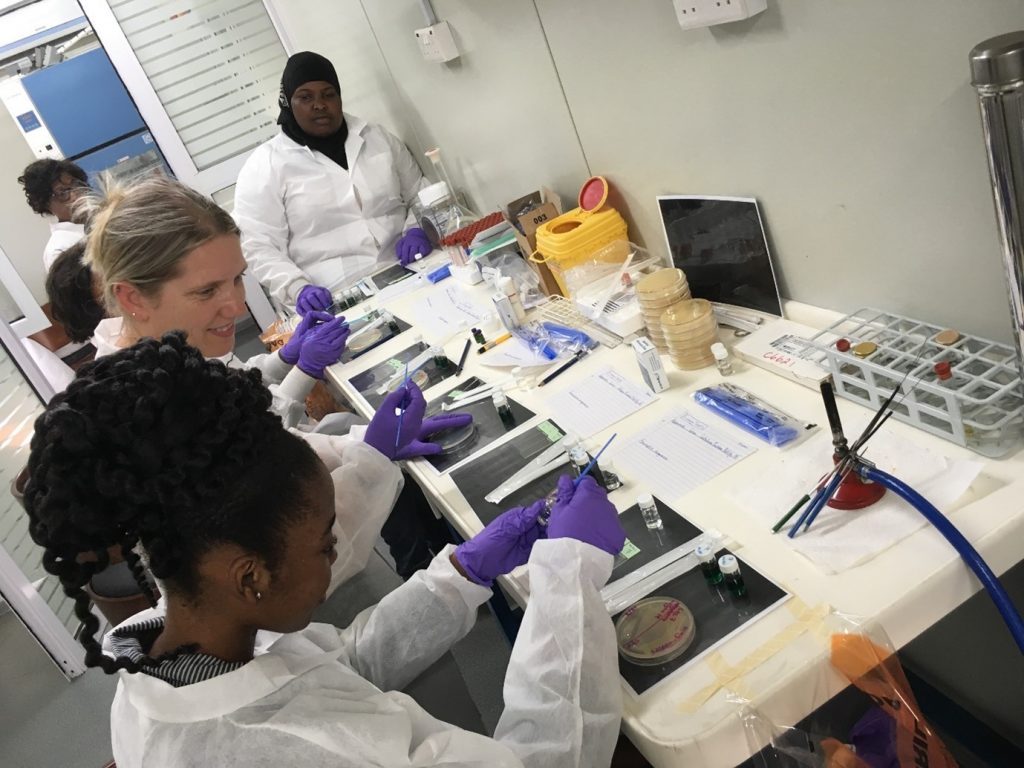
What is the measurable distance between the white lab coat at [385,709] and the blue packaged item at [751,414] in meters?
0.37

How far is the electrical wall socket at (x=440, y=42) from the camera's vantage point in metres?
2.45

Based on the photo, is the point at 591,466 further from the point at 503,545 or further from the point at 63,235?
the point at 63,235

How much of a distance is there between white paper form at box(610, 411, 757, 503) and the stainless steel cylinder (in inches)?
18.1

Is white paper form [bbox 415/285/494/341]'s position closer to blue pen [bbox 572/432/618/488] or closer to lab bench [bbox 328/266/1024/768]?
blue pen [bbox 572/432/618/488]

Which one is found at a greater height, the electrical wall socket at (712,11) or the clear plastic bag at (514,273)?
the electrical wall socket at (712,11)

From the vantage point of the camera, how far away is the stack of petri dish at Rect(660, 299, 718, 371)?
1.49 metres

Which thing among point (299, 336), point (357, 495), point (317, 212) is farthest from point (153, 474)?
point (317, 212)

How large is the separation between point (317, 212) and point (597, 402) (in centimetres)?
198


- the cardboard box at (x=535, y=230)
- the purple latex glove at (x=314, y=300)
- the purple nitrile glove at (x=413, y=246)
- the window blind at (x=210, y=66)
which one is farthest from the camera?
the window blind at (x=210, y=66)

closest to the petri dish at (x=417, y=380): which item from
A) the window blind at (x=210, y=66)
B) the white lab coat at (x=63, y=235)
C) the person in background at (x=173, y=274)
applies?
the person in background at (x=173, y=274)

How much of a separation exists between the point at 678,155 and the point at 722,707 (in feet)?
3.70

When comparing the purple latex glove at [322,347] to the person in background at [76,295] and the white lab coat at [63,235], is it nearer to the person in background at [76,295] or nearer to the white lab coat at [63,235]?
the person in background at [76,295]

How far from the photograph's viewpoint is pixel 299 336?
2.38m

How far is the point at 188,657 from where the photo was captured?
900 millimetres
